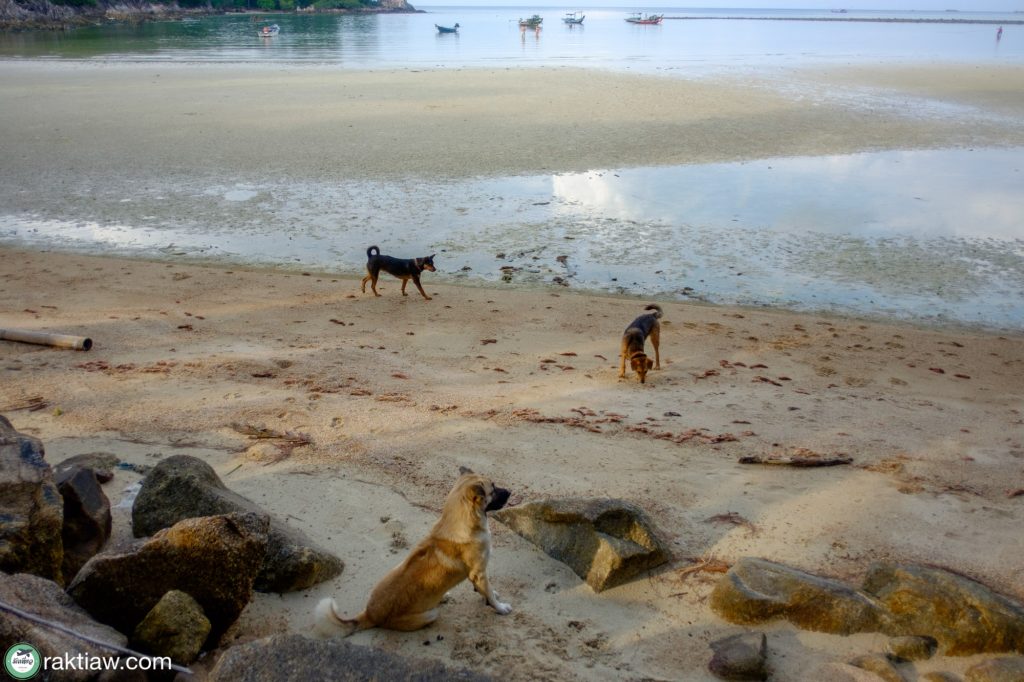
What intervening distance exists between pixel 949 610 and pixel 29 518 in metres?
4.73

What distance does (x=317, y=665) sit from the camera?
330cm

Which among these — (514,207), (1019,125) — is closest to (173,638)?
(514,207)

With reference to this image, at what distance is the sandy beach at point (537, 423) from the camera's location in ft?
14.3

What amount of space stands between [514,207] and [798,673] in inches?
508

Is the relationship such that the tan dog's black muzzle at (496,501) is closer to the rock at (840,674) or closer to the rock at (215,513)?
the rock at (215,513)

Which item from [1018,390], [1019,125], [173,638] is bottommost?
[1018,390]

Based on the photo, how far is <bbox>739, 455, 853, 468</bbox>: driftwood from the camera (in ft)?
20.2

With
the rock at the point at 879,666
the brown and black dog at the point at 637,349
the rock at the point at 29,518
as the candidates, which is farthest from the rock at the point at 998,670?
the brown and black dog at the point at 637,349

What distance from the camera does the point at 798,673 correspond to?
3.84 metres

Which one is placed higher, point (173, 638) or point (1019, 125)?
point (1019, 125)

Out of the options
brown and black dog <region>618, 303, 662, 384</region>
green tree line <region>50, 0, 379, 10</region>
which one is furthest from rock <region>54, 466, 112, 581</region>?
green tree line <region>50, 0, 379, 10</region>

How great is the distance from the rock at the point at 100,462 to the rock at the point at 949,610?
493 cm

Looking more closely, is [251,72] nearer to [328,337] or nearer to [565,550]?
[328,337]

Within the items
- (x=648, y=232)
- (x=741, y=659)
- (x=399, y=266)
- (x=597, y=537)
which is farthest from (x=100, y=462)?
(x=648, y=232)
